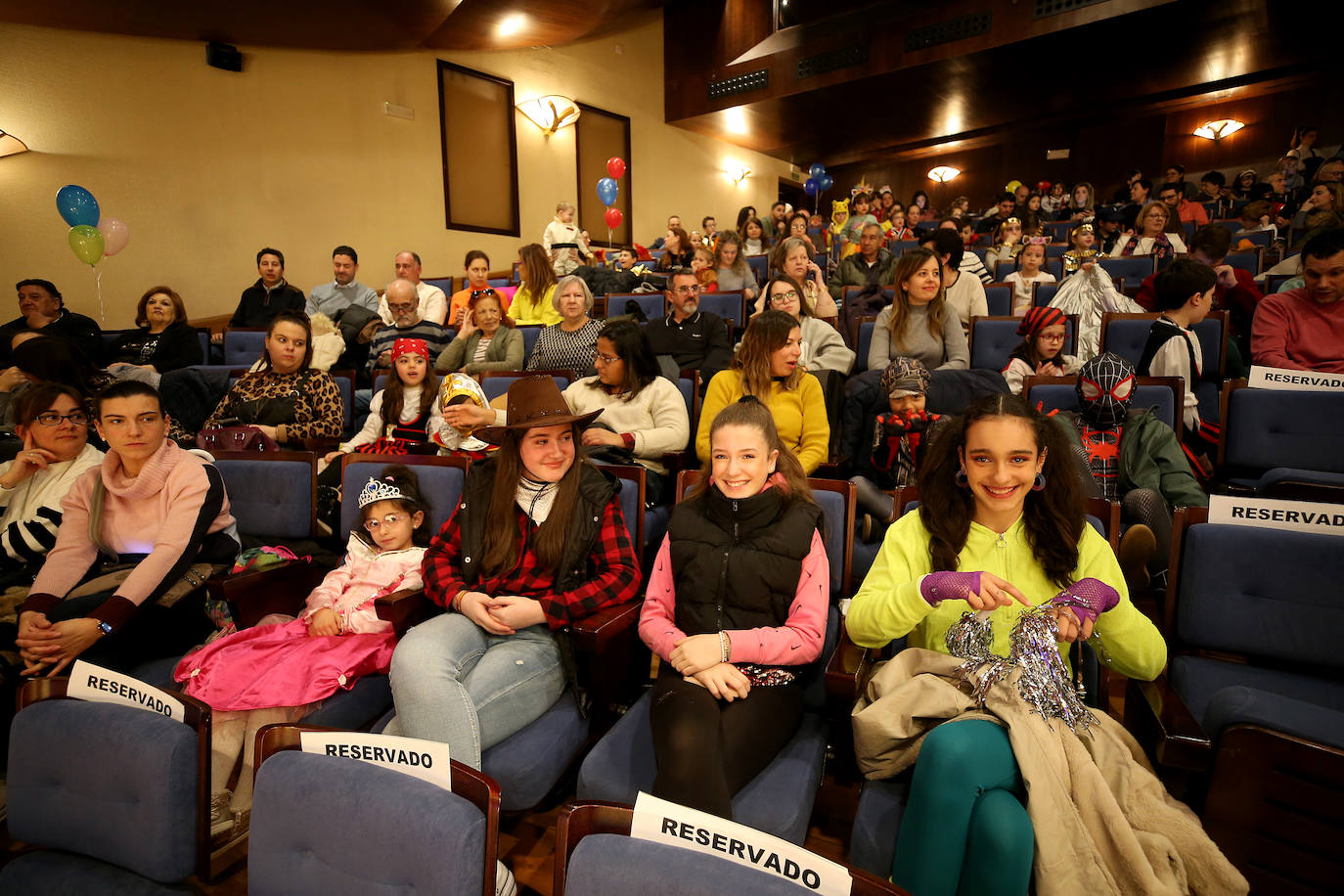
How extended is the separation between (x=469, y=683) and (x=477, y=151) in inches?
316

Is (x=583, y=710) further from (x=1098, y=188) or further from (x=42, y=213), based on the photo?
(x=1098, y=188)

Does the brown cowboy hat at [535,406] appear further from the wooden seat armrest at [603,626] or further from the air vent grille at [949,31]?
the air vent grille at [949,31]

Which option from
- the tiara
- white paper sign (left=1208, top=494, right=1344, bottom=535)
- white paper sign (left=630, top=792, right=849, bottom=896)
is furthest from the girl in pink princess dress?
white paper sign (left=1208, top=494, right=1344, bottom=535)

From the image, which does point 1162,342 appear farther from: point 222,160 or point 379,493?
point 222,160

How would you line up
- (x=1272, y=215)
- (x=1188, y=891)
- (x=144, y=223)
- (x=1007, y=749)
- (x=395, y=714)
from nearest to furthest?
(x=1188, y=891) → (x=1007, y=749) → (x=395, y=714) → (x=144, y=223) → (x=1272, y=215)

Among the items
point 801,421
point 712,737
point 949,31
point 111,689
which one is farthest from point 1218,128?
point 111,689

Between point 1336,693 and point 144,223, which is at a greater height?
point 144,223

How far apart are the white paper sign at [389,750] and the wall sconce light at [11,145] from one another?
6186 millimetres

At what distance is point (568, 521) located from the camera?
174cm

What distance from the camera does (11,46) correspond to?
4.77m

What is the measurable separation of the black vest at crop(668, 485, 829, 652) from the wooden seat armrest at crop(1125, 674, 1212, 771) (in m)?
0.68

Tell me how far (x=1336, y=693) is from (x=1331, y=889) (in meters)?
0.73

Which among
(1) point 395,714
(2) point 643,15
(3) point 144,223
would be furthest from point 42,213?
(2) point 643,15

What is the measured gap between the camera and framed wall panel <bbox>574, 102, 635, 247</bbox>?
372 inches
